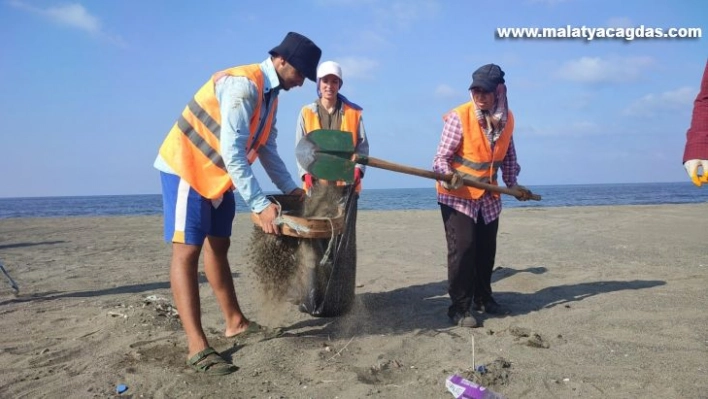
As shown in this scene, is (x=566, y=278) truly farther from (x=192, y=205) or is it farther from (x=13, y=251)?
(x=13, y=251)

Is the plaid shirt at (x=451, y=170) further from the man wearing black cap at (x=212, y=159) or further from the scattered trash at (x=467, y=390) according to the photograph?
the scattered trash at (x=467, y=390)

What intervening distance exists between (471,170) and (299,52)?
1730 mm

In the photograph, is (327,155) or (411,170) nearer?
(327,155)

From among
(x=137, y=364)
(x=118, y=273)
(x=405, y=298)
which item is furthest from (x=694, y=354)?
(x=118, y=273)

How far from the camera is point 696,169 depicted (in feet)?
7.02

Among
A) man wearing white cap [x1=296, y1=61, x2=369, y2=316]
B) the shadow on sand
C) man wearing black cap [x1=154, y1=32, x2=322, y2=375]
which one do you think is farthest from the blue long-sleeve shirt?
the shadow on sand

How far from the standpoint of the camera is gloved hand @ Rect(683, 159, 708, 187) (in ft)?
6.84

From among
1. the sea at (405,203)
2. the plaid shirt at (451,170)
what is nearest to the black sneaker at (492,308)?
the plaid shirt at (451,170)

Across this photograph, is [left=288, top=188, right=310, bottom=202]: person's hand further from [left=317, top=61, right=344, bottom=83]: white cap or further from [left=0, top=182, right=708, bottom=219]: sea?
[left=0, top=182, right=708, bottom=219]: sea

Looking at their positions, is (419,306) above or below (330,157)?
below

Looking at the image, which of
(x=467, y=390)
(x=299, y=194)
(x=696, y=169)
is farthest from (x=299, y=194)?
(x=696, y=169)

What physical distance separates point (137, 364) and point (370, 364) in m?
1.38

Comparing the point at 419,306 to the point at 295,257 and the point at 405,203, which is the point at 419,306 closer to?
the point at 295,257

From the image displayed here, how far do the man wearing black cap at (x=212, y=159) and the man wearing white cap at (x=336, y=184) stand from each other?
2.14 feet
